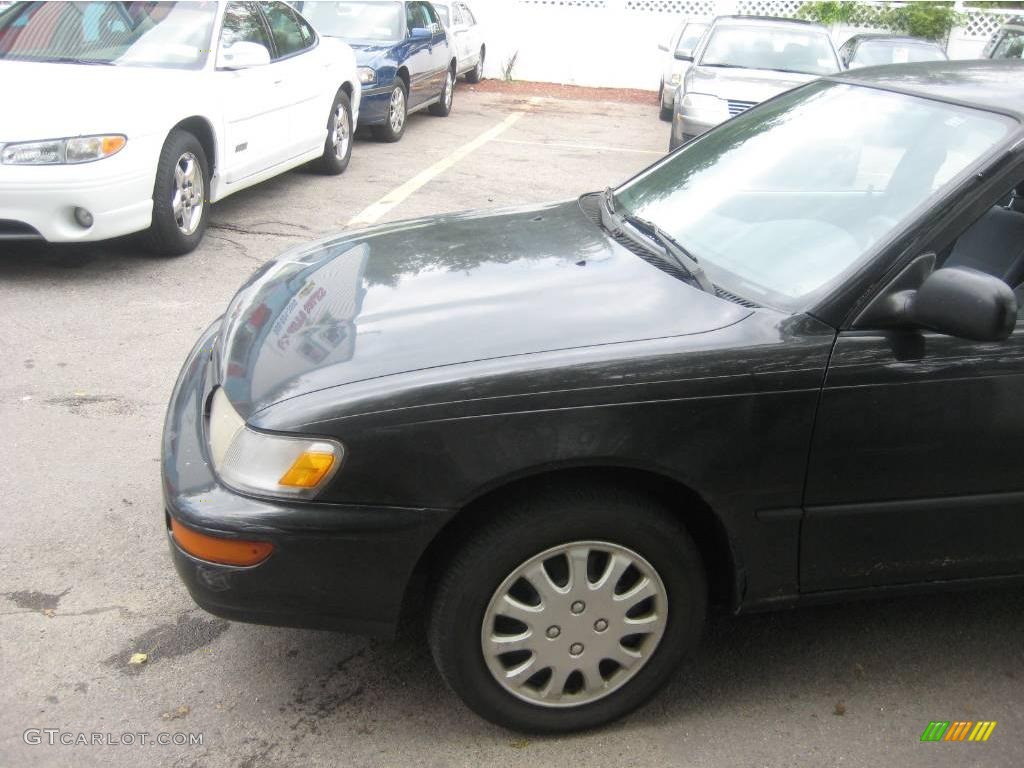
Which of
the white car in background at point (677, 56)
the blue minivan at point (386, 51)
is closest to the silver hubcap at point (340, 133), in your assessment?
the blue minivan at point (386, 51)

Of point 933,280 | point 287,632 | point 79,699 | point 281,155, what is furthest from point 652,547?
point 281,155

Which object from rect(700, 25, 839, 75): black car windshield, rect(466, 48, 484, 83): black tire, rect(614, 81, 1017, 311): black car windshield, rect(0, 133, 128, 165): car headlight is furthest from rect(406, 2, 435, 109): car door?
rect(614, 81, 1017, 311): black car windshield

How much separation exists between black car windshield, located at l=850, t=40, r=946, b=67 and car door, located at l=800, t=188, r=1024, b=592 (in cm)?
1430

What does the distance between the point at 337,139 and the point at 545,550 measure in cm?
769

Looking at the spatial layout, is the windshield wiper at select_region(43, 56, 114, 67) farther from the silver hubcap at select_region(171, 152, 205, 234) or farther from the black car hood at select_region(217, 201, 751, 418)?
the black car hood at select_region(217, 201, 751, 418)

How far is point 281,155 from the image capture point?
8289 millimetres

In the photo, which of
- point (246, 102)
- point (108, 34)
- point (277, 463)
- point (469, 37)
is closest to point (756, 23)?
point (246, 102)

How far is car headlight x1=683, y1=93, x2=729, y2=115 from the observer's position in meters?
10.1

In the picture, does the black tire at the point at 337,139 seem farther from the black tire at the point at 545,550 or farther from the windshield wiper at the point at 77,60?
the black tire at the point at 545,550

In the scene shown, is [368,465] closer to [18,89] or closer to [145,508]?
[145,508]

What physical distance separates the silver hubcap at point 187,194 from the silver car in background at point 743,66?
4.83 metres

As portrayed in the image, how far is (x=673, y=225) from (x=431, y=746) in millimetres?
1761

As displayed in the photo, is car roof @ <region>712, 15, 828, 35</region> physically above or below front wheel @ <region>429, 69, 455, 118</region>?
above

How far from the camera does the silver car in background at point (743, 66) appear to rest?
1016cm
